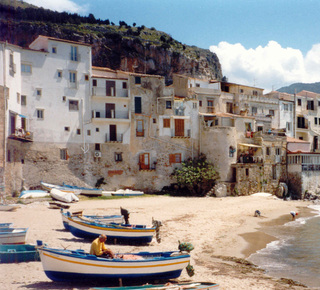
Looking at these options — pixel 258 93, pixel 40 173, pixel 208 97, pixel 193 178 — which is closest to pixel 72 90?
pixel 40 173

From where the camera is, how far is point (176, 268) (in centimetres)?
1360

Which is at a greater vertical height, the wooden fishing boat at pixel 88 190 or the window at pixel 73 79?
the window at pixel 73 79

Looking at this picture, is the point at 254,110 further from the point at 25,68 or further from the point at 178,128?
the point at 25,68

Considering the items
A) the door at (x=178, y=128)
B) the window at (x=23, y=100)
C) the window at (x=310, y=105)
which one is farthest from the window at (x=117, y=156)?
the window at (x=310, y=105)

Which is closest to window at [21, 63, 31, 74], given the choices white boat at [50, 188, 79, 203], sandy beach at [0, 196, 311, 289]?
white boat at [50, 188, 79, 203]

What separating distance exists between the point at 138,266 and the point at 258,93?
53164mm

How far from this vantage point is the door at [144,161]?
42.0 meters

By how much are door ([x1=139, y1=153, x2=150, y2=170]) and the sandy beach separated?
15.2ft

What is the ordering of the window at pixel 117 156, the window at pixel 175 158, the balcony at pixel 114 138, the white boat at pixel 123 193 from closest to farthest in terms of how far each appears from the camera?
the white boat at pixel 123 193, the balcony at pixel 114 138, the window at pixel 117 156, the window at pixel 175 158

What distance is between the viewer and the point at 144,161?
4228 centimetres

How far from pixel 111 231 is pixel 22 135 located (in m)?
20.9

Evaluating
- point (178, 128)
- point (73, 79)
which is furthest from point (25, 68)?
point (178, 128)

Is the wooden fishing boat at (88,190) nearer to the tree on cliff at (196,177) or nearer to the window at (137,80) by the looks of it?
the tree on cliff at (196,177)

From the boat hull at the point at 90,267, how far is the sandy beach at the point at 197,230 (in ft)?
1.78
